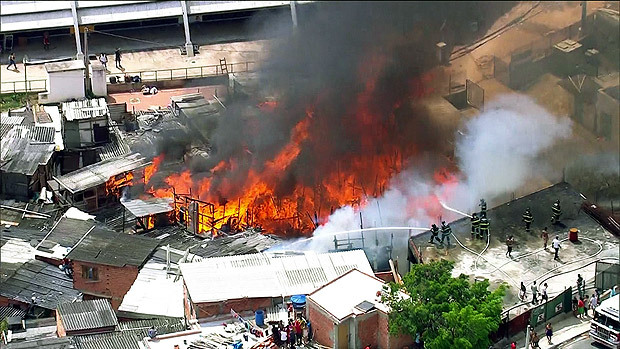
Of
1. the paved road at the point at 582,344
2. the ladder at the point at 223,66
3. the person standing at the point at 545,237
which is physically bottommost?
the paved road at the point at 582,344

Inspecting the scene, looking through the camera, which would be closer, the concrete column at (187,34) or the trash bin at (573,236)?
the trash bin at (573,236)

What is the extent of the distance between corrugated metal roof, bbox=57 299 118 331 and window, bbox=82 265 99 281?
13.0 ft

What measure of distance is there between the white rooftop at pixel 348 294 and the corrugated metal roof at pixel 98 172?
1508 centimetres

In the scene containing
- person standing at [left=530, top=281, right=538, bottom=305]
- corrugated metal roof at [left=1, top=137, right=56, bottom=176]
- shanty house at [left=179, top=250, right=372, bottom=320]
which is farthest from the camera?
corrugated metal roof at [left=1, top=137, right=56, bottom=176]

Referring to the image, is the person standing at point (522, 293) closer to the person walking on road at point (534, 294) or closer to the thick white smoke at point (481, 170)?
the person walking on road at point (534, 294)

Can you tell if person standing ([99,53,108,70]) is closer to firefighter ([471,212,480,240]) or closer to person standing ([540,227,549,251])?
firefighter ([471,212,480,240])

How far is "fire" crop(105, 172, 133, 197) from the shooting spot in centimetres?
5747

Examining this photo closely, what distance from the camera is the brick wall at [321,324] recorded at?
43125 mm

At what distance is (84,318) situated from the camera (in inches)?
1817

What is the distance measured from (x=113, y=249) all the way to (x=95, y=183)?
5.49 metres

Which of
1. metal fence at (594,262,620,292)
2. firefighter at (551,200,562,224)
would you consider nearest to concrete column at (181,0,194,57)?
firefighter at (551,200,562,224)

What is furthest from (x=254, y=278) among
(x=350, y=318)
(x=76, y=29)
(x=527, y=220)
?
(x=76, y=29)

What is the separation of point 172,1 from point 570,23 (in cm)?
1969

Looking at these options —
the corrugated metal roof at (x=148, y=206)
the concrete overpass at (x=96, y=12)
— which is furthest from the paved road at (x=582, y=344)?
the concrete overpass at (x=96, y=12)
